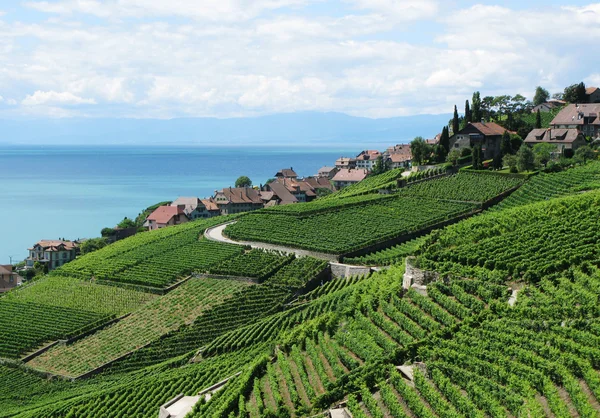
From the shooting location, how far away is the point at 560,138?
7294cm

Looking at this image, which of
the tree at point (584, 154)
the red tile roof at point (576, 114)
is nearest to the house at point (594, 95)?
the red tile roof at point (576, 114)

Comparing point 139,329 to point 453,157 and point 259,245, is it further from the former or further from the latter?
point 453,157

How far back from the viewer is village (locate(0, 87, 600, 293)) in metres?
75.8

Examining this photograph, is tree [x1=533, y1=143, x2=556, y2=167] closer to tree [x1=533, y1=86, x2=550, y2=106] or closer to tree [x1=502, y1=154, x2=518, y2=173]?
tree [x1=502, y1=154, x2=518, y2=173]

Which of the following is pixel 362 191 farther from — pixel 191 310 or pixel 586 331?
pixel 586 331

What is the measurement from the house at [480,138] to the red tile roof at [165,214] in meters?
40.4

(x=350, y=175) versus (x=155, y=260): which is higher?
(x=350, y=175)

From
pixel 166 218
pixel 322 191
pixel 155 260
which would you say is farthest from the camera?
pixel 322 191

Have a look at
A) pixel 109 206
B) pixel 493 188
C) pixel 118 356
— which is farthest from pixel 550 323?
pixel 109 206

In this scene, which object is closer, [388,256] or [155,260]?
[388,256]

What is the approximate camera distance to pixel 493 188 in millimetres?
65125

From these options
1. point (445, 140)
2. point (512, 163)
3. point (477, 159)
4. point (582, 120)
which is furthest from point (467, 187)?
point (582, 120)

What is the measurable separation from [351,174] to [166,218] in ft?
136

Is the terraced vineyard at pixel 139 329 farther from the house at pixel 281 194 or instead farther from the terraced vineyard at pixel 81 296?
the house at pixel 281 194
